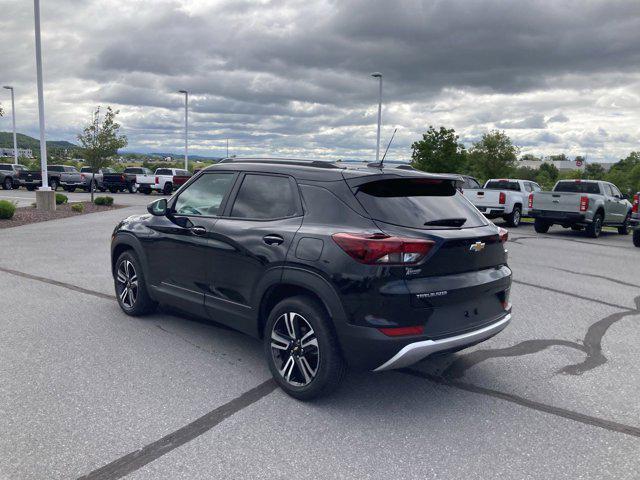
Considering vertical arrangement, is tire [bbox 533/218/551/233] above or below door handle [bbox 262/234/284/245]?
below

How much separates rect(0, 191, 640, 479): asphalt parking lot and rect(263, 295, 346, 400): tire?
0.50 feet

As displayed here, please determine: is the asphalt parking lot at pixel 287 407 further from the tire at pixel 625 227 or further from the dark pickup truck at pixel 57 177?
the dark pickup truck at pixel 57 177

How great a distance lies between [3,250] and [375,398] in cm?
988

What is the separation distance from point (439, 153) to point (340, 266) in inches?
1488

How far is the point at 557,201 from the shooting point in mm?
16531

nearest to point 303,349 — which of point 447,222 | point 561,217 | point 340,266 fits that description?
point 340,266

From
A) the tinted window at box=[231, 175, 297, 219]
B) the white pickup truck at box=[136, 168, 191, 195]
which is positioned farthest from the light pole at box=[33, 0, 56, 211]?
the tinted window at box=[231, 175, 297, 219]

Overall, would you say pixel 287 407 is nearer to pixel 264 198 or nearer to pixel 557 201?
pixel 264 198

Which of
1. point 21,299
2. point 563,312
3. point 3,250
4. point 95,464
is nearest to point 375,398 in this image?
point 95,464

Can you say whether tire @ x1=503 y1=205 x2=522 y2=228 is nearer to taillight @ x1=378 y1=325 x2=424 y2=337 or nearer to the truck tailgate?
the truck tailgate

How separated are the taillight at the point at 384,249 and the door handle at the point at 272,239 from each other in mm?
664

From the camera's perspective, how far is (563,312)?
674cm

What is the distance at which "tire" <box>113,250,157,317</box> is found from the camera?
5891mm

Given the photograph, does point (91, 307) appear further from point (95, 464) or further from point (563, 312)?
point (563, 312)
